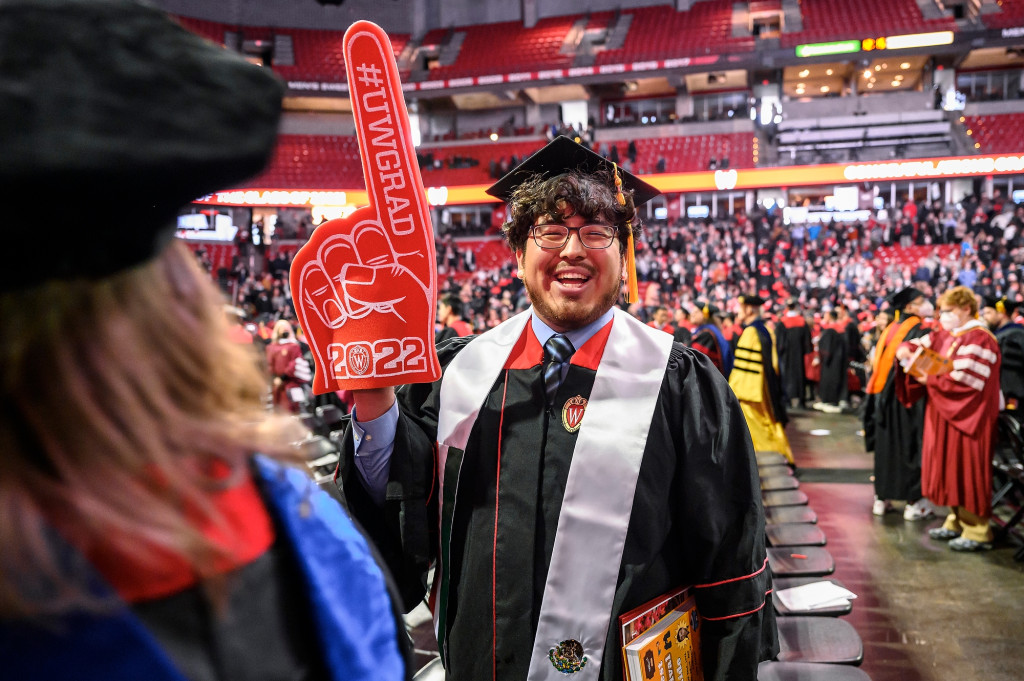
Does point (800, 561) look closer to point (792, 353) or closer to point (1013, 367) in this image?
point (1013, 367)

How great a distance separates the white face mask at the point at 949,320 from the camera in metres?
5.27

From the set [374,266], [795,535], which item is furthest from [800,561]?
[374,266]

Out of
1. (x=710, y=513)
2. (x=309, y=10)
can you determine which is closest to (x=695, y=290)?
(x=710, y=513)

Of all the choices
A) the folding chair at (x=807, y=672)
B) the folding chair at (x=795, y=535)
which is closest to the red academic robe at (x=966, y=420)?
the folding chair at (x=795, y=535)

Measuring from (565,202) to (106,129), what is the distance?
1.32m

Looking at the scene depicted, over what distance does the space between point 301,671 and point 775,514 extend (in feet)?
12.6

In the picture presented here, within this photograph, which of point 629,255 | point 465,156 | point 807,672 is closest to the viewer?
point 629,255

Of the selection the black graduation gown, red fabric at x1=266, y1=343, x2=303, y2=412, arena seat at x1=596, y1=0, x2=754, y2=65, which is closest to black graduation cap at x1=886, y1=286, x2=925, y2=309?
the black graduation gown

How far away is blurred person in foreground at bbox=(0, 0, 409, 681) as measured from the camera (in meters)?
0.49

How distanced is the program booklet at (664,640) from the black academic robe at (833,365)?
11.3 m

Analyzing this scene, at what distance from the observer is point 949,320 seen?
531 cm

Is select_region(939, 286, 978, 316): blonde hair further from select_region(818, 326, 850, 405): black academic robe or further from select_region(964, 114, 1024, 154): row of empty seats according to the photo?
select_region(964, 114, 1024, 154): row of empty seats

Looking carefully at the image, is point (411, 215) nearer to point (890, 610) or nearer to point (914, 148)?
point (890, 610)

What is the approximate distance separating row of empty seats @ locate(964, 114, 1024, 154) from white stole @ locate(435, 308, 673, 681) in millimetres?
25644
